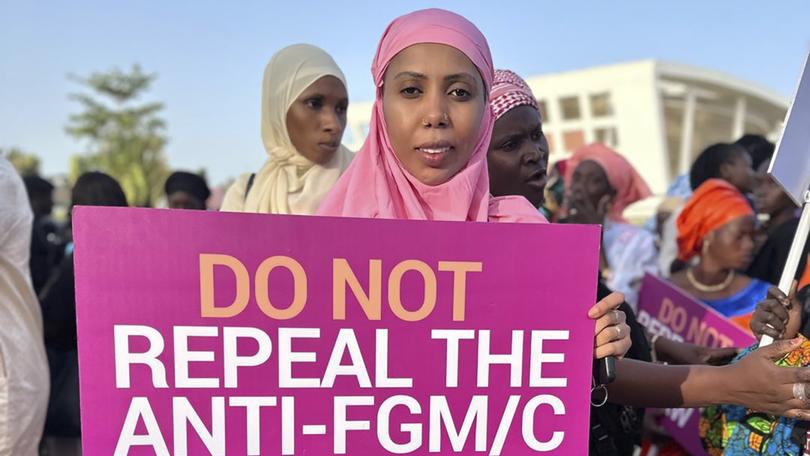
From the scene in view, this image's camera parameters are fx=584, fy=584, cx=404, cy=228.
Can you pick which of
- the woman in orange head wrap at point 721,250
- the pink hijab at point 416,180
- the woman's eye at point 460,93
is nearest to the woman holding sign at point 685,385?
the pink hijab at point 416,180

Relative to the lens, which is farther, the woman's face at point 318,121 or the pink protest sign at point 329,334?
the woman's face at point 318,121

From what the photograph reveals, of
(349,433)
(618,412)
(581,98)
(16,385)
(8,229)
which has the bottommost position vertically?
(16,385)

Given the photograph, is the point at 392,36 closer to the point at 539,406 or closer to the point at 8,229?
the point at 539,406

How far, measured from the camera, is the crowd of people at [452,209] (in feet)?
3.81

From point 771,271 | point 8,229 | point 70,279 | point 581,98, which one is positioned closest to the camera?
point 8,229

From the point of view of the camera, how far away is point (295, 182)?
86.0 inches

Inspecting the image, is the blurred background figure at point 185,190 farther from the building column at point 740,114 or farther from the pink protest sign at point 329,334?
the building column at point 740,114

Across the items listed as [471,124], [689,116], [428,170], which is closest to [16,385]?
[428,170]

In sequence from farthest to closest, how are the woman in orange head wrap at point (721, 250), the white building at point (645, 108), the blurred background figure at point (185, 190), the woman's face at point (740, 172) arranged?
the white building at point (645, 108) < the blurred background figure at point (185, 190) < the woman's face at point (740, 172) < the woman in orange head wrap at point (721, 250)

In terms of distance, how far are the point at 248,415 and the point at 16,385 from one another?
48.3 inches

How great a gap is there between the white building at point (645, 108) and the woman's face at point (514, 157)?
29.4 metres

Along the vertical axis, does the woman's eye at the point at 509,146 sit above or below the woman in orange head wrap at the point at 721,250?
above

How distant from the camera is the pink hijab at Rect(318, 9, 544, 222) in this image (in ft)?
3.84

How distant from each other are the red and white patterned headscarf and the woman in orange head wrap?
1.62m
